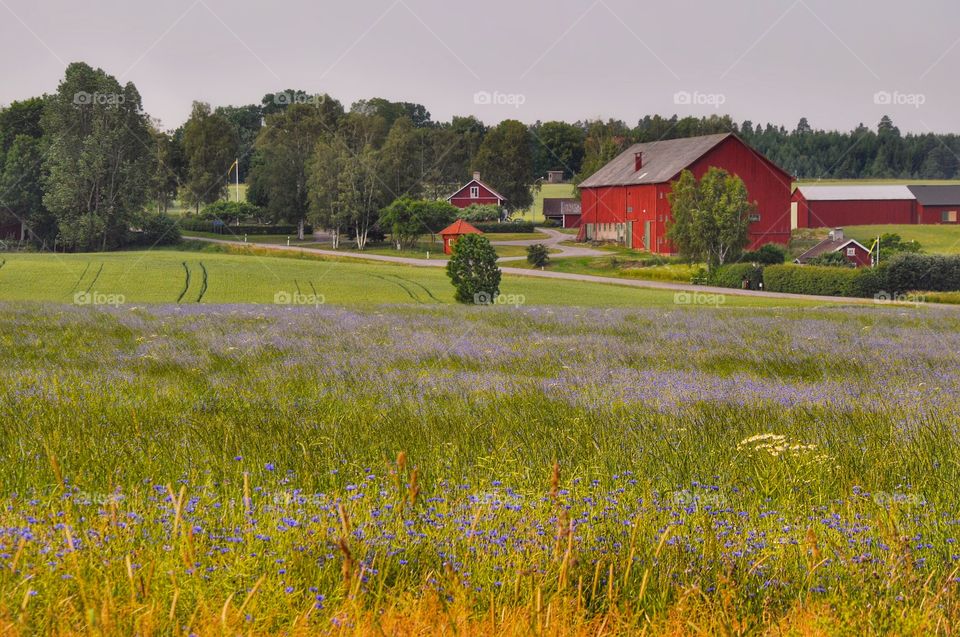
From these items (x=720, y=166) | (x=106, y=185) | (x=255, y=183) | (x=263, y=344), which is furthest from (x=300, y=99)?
(x=263, y=344)

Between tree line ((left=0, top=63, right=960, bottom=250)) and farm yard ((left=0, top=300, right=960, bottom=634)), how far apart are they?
2711 inches

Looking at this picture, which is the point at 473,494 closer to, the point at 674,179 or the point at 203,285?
the point at 203,285

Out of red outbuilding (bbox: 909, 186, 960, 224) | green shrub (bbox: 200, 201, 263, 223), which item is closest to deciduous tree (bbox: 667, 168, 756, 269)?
green shrub (bbox: 200, 201, 263, 223)

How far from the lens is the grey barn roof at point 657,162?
82312 millimetres

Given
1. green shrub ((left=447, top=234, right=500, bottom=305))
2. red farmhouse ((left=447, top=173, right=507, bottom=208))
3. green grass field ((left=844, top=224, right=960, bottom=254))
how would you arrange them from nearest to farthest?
green shrub ((left=447, top=234, right=500, bottom=305)), green grass field ((left=844, top=224, right=960, bottom=254)), red farmhouse ((left=447, top=173, right=507, bottom=208))

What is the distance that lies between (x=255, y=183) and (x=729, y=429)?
339 feet

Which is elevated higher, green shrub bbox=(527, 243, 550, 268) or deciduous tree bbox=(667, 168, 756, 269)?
deciduous tree bbox=(667, 168, 756, 269)

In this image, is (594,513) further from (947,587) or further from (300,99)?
(300,99)

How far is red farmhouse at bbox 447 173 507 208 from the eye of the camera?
116562 mm

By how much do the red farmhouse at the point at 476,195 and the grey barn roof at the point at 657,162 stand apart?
2149cm

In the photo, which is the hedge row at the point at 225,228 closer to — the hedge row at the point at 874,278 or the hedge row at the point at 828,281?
the hedge row at the point at 828,281

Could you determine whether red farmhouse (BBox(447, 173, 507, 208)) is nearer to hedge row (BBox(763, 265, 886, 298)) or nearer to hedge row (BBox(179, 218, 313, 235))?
hedge row (BBox(179, 218, 313, 235))

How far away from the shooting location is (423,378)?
33.1 ft

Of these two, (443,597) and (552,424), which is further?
(552,424)
